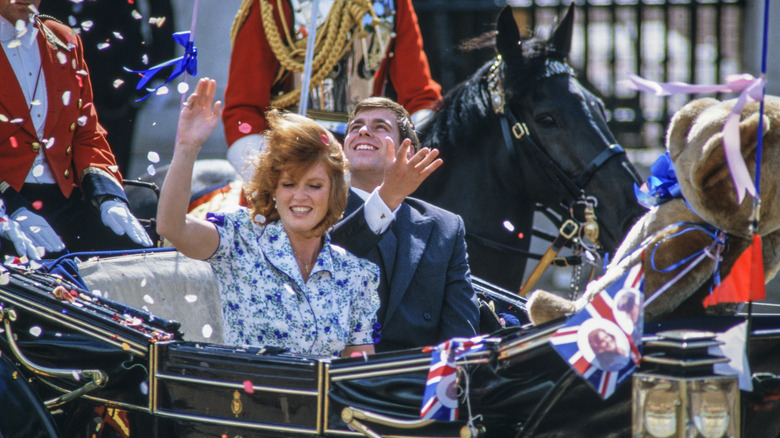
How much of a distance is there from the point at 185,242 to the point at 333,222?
0.41 metres

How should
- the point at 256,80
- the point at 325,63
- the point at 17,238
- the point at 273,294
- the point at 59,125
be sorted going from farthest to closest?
the point at 325,63, the point at 256,80, the point at 59,125, the point at 17,238, the point at 273,294

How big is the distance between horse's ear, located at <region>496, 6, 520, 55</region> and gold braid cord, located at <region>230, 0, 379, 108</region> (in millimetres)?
670

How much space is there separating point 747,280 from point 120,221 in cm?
189

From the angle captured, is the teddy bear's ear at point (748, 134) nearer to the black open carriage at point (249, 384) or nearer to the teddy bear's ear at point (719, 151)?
the teddy bear's ear at point (719, 151)

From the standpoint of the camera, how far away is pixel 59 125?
292 centimetres

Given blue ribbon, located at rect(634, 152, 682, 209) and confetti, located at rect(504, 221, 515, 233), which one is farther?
confetti, located at rect(504, 221, 515, 233)

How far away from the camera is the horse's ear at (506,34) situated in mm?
3324

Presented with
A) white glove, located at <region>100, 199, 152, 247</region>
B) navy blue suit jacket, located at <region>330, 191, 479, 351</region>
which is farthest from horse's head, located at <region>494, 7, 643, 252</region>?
white glove, located at <region>100, 199, 152, 247</region>

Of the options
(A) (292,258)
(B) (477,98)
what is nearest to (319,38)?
(B) (477,98)

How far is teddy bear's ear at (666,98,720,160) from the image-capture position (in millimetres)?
1866

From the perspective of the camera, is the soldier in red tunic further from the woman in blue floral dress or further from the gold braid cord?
the woman in blue floral dress

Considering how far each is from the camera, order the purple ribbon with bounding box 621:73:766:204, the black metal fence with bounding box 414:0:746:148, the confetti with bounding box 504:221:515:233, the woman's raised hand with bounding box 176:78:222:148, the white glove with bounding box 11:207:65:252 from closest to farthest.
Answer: the purple ribbon with bounding box 621:73:766:204
the woman's raised hand with bounding box 176:78:222:148
the white glove with bounding box 11:207:65:252
the confetti with bounding box 504:221:515:233
the black metal fence with bounding box 414:0:746:148

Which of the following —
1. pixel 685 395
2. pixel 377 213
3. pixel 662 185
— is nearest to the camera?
pixel 685 395

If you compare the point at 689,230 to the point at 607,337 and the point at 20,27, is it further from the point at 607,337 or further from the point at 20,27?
the point at 20,27
